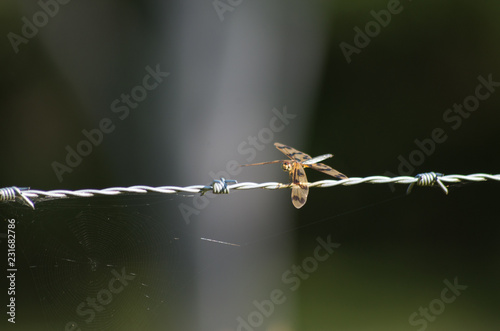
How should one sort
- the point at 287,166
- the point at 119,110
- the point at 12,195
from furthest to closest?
the point at 119,110 < the point at 287,166 < the point at 12,195

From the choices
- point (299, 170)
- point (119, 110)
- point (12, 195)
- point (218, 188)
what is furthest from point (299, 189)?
point (119, 110)

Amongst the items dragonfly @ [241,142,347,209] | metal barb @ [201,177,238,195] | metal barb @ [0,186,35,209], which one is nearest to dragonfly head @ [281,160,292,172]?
dragonfly @ [241,142,347,209]

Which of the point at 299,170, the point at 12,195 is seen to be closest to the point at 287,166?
the point at 299,170

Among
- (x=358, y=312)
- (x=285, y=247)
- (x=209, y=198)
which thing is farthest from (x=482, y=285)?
(x=209, y=198)

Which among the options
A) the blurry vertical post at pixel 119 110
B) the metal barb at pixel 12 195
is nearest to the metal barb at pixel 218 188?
the metal barb at pixel 12 195

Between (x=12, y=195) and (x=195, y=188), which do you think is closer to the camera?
(x=12, y=195)

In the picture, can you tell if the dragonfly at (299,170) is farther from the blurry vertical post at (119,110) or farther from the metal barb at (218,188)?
the blurry vertical post at (119,110)

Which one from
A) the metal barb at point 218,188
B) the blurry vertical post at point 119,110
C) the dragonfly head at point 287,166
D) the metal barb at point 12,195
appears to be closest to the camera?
the metal barb at point 12,195

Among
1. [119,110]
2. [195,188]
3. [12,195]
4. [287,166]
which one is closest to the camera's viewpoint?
[12,195]

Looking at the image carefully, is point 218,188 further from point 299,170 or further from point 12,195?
point 12,195

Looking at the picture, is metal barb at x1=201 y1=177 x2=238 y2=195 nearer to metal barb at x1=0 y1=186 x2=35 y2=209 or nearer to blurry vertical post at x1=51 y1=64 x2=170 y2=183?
metal barb at x1=0 y1=186 x2=35 y2=209

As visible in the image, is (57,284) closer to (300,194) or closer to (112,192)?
(112,192)
